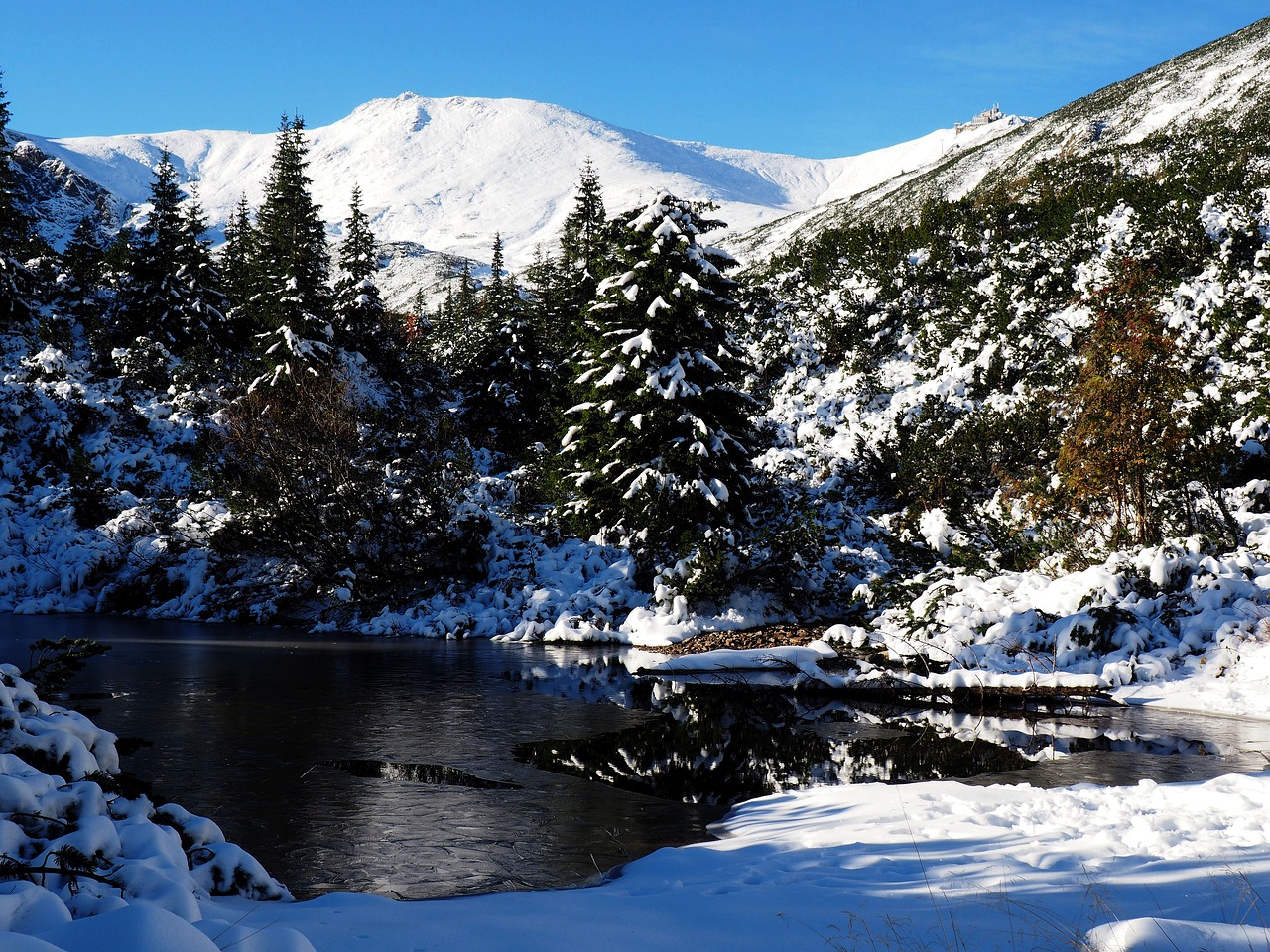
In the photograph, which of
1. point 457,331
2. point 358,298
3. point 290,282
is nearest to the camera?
point 290,282

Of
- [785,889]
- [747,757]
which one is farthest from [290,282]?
[785,889]

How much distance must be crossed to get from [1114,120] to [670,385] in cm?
4275

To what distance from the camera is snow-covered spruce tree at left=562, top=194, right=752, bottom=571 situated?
2056 centimetres

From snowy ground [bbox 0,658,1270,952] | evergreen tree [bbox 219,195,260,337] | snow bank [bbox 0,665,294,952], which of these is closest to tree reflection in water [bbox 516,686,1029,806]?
snowy ground [bbox 0,658,1270,952]

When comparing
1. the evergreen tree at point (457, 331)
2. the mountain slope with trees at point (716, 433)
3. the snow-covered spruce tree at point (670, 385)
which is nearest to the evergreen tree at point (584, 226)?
the mountain slope with trees at point (716, 433)

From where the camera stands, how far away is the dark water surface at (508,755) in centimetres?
694

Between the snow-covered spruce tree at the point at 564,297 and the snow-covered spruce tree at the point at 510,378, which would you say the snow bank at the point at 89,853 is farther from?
the snow-covered spruce tree at the point at 510,378

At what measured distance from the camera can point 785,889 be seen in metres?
5.64

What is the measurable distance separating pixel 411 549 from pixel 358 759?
16913 mm

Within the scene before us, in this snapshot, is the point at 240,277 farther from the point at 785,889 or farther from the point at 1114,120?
the point at 1114,120

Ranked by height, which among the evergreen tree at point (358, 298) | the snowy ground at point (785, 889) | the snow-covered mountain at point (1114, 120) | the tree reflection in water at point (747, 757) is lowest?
the tree reflection in water at point (747, 757)

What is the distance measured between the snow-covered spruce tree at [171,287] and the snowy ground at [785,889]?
3754 cm

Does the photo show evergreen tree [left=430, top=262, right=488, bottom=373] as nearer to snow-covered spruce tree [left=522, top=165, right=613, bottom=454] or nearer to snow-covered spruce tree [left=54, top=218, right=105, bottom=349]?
snow-covered spruce tree [left=522, top=165, right=613, bottom=454]

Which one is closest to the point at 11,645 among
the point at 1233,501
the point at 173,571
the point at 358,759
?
the point at 173,571
